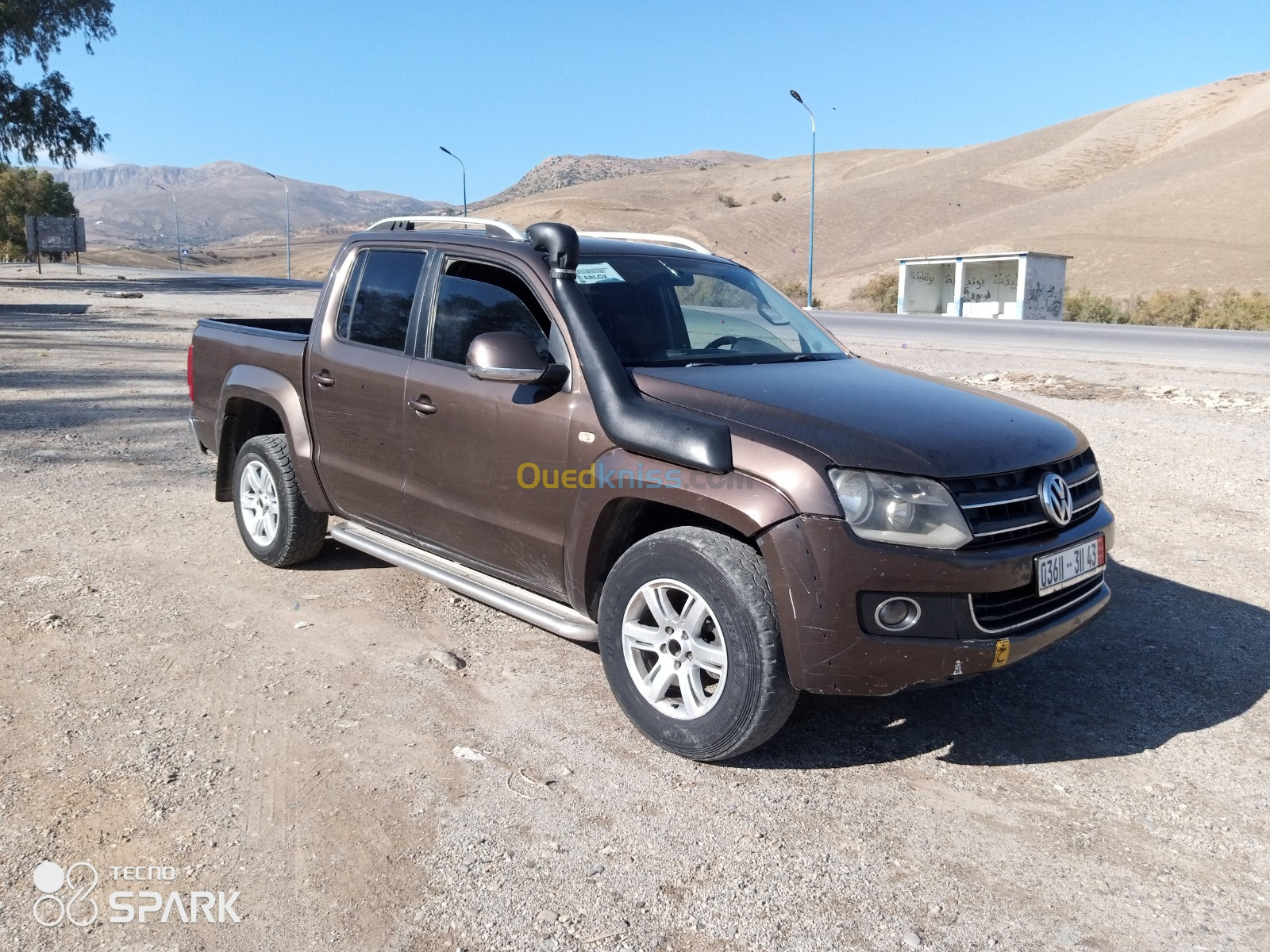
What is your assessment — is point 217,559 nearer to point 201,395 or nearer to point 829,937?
point 201,395

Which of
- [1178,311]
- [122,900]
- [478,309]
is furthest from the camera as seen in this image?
[1178,311]

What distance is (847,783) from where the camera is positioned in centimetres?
366

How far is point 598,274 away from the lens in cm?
444

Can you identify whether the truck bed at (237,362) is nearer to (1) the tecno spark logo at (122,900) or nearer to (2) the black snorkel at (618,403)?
(2) the black snorkel at (618,403)

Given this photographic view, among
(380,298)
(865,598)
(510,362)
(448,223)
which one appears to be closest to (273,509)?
(380,298)

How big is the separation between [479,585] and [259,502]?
206 cm

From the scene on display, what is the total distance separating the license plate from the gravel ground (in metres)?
0.66

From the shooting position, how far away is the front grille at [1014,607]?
3.45 m

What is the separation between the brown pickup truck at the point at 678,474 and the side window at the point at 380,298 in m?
0.01

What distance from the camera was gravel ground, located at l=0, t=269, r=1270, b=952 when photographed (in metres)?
2.90

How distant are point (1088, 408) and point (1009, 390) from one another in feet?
5.73

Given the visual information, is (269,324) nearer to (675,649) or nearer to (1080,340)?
(675,649)

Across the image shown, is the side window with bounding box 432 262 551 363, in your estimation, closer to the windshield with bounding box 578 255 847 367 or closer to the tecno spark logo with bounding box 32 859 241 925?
the windshield with bounding box 578 255 847 367

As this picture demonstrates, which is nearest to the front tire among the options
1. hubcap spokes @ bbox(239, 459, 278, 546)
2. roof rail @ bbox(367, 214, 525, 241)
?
roof rail @ bbox(367, 214, 525, 241)
